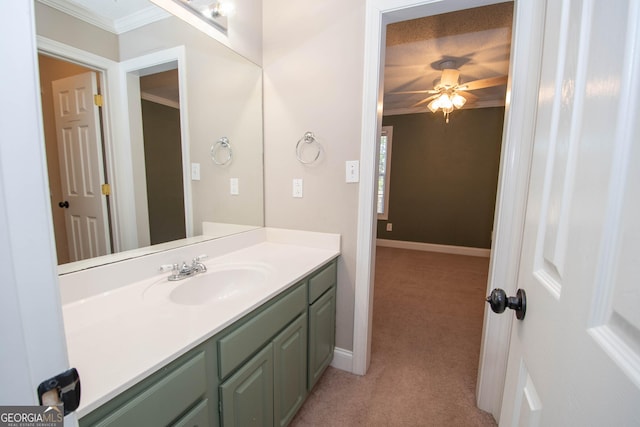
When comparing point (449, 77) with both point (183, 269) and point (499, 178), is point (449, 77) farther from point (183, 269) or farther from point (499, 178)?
point (183, 269)

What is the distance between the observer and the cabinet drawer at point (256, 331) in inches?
33.9

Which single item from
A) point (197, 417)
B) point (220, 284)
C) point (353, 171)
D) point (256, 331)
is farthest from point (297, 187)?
point (197, 417)

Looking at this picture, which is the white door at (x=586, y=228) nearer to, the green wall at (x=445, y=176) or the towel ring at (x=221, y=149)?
the towel ring at (x=221, y=149)

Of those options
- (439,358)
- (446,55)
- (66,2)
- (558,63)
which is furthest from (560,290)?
(446,55)

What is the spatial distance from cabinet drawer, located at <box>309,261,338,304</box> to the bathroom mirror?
25.3 inches

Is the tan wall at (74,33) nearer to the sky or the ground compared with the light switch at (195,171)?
nearer to the sky

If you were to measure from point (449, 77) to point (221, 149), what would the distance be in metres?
2.50

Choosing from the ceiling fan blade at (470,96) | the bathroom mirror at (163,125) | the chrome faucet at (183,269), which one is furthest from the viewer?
the ceiling fan blade at (470,96)

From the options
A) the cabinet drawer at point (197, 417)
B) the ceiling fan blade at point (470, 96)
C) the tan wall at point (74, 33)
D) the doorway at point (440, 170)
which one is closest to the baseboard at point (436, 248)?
the doorway at point (440, 170)

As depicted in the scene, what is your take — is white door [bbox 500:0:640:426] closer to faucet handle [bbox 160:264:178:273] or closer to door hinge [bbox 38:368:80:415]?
door hinge [bbox 38:368:80:415]

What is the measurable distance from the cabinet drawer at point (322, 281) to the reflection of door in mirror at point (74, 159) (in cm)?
94

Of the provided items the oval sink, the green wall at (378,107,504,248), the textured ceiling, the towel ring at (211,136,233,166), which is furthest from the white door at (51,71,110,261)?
the green wall at (378,107,504,248)

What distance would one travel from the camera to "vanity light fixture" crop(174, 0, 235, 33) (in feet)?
4.42

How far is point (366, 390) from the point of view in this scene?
162 cm
